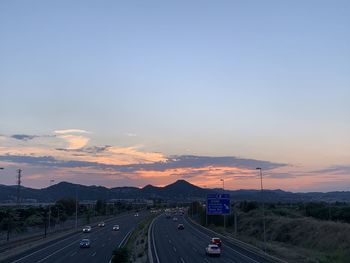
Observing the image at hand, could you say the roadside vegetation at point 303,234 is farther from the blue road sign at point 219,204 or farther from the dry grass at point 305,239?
the blue road sign at point 219,204

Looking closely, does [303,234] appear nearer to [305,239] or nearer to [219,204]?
[305,239]

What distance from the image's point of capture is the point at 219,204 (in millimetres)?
74938

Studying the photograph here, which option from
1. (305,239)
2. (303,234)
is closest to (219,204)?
(303,234)

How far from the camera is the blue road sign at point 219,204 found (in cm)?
7475

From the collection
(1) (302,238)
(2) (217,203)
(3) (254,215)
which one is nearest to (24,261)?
(2) (217,203)

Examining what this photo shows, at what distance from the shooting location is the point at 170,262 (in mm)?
43750

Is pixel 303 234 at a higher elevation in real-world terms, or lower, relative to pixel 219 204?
lower

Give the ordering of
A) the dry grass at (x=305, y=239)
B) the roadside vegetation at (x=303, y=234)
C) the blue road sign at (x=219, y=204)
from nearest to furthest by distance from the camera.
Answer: the dry grass at (x=305, y=239) → the roadside vegetation at (x=303, y=234) → the blue road sign at (x=219, y=204)

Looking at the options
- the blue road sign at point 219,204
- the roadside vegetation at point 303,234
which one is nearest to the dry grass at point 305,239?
the roadside vegetation at point 303,234

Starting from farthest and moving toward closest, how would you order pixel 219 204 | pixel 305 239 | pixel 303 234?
pixel 219 204 < pixel 303 234 < pixel 305 239

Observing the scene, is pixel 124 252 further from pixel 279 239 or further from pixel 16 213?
pixel 16 213

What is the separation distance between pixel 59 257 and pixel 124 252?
61.2ft

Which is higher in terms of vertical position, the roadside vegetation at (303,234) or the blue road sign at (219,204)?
the blue road sign at (219,204)

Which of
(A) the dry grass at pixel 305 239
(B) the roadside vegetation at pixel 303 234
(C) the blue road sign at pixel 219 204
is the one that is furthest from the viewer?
(C) the blue road sign at pixel 219 204
